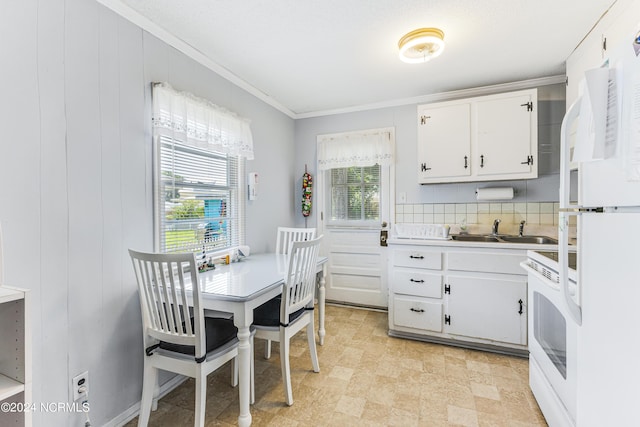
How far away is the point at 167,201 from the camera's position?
1975 mm

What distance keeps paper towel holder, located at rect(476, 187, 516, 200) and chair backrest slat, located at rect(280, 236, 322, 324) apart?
6.22ft

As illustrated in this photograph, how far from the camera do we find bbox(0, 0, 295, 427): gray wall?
4.12 feet

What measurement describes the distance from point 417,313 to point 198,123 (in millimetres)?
2453

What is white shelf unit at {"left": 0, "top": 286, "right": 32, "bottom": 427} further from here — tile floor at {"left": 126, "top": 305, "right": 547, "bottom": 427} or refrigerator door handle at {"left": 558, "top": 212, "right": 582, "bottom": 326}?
refrigerator door handle at {"left": 558, "top": 212, "right": 582, "bottom": 326}

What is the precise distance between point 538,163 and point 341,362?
2.62 meters

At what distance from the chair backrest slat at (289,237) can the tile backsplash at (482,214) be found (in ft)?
3.84

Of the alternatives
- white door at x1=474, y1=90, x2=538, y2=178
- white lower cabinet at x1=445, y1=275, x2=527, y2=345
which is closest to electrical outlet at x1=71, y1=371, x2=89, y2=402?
white lower cabinet at x1=445, y1=275, x2=527, y2=345

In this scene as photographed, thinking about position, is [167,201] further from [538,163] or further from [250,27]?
[538,163]

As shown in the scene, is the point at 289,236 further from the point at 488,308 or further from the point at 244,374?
the point at 488,308

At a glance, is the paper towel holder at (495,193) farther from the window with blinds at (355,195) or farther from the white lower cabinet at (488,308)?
the window with blinds at (355,195)

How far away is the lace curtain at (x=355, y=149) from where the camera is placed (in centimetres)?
329

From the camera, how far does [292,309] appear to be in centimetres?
183

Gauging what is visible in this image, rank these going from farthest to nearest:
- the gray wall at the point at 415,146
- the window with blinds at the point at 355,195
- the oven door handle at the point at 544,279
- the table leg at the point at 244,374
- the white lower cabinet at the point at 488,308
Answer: the window with blinds at the point at 355,195 → the gray wall at the point at 415,146 → the white lower cabinet at the point at 488,308 → the table leg at the point at 244,374 → the oven door handle at the point at 544,279

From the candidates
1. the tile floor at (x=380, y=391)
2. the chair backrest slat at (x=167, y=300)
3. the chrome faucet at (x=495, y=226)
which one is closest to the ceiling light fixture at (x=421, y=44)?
the chrome faucet at (x=495, y=226)
